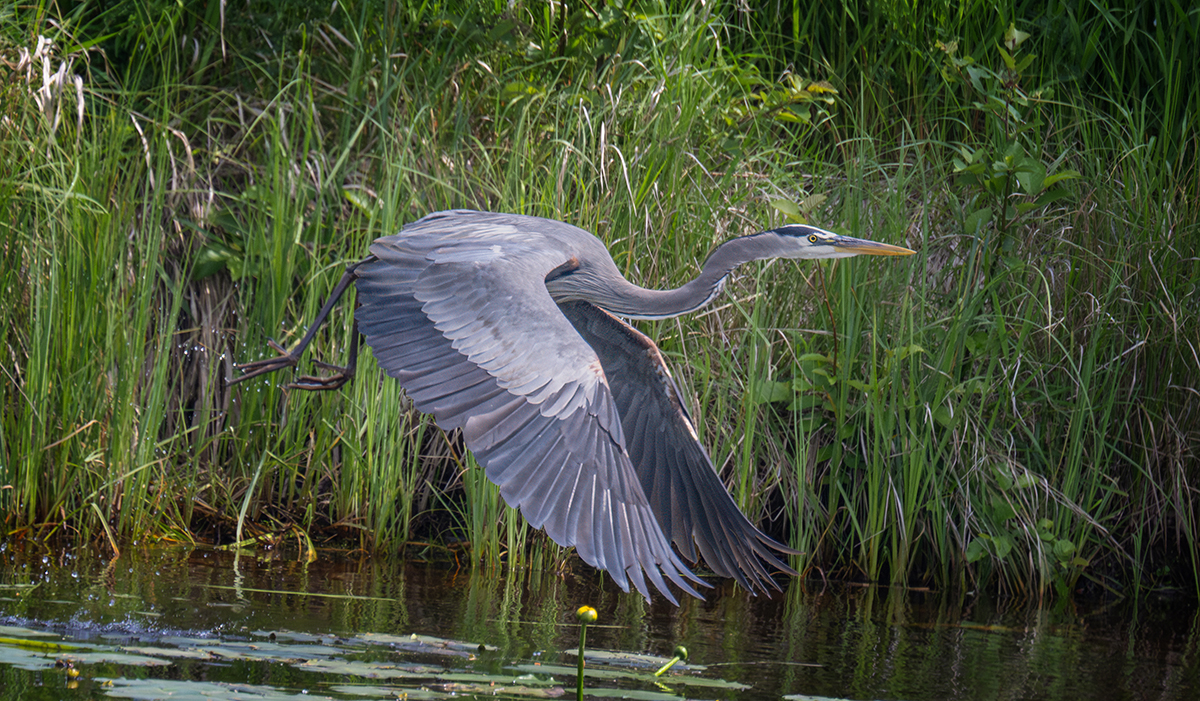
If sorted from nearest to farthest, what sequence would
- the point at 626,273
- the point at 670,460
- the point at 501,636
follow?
1. the point at 501,636
2. the point at 670,460
3. the point at 626,273

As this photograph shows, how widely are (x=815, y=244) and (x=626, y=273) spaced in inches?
46.5

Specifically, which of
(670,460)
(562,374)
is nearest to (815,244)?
(670,460)

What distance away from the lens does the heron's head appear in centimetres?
408

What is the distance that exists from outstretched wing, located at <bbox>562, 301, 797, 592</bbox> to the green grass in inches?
33.2

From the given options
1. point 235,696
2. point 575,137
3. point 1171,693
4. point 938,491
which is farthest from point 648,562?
point 575,137

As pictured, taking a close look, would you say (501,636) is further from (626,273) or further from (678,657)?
(626,273)

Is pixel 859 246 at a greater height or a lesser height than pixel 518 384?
greater

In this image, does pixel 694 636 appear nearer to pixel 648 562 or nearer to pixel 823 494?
pixel 648 562

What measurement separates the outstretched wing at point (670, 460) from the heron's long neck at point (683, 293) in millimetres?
86

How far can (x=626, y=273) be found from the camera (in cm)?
510

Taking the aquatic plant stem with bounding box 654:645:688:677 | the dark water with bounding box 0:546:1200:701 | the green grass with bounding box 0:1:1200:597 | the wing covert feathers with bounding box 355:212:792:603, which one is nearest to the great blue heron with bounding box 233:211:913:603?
the wing covert feathers with bounding box 355:212:792:603

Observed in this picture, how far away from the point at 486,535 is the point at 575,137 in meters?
1.92

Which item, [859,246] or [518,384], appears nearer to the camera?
[518,384]

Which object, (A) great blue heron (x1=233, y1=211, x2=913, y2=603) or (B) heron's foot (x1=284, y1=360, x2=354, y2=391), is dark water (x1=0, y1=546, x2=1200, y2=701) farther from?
(B) heron's foot (x1=284, y1=360, x2=354, y2=391)
